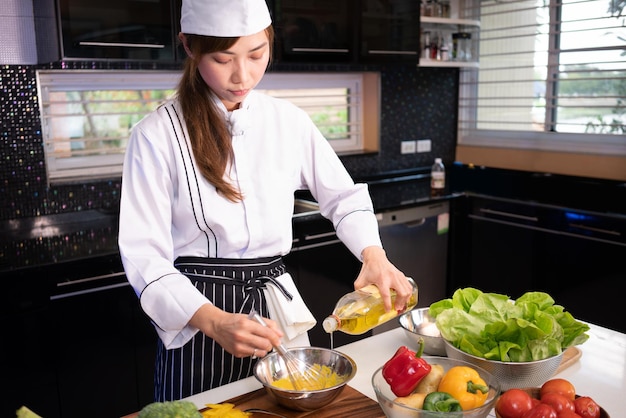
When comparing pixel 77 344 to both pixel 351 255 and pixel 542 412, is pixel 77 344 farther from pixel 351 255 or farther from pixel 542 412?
pixel 542 412

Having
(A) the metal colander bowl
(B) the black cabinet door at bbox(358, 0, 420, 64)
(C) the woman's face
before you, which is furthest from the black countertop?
(A) the metal colander bowl

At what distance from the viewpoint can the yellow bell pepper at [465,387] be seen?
3.63 ft

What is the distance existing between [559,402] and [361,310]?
0.45m

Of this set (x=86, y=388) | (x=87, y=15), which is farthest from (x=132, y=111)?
(x=86, y=388)

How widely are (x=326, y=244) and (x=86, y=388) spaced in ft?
4.05

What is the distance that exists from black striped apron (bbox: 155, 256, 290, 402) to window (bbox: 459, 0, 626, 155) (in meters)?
2.72

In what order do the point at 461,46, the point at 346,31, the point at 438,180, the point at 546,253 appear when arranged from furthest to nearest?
the point at 461,46, the point at 438,180, the point at 546,253, the point at 346,31

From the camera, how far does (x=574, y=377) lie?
1.41m

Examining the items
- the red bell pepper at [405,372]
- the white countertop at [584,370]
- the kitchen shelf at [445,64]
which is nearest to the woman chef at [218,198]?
the white countertop at [584,370]

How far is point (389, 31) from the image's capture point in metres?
3.51

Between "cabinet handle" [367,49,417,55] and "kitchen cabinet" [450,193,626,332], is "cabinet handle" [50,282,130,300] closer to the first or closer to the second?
"cabinet handle" [367,49,417,55]

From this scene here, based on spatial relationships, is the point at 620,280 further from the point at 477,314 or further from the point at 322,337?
the point at 477,314

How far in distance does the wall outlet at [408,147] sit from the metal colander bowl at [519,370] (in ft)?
9.71

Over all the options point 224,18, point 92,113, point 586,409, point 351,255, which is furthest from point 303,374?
point 92,113
